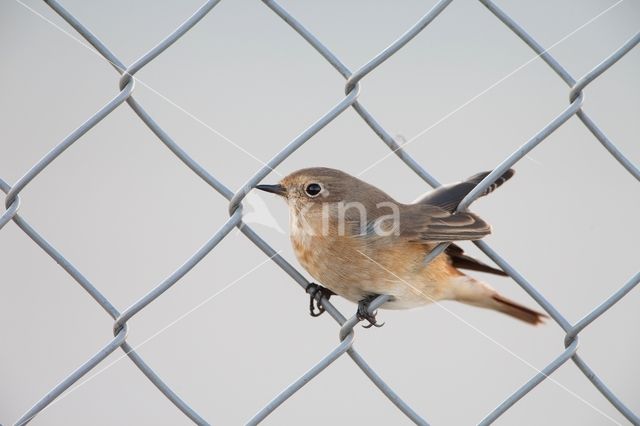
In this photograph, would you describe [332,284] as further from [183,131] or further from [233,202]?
[183,131]

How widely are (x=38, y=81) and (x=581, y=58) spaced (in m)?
3.69

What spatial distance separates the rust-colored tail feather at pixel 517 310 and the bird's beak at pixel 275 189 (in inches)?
42.5

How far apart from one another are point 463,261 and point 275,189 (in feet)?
2.81

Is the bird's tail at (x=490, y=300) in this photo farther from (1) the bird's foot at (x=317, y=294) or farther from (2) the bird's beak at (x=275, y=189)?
(2) the bird's beak at (x=275, y=189)

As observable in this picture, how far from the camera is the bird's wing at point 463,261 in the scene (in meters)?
3.17

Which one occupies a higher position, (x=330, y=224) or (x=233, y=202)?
(x=233, y=202)

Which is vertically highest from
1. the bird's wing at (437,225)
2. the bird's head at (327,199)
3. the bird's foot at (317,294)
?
the bird's head at (327,199)

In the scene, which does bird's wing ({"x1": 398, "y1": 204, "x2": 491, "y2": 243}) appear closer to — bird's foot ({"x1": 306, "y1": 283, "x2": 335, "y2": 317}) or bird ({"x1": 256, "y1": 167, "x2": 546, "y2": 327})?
bird ({"x1": 256, "y1": 167, "x2": 546, "y2": 327})

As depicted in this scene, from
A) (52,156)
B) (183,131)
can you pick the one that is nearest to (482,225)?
(52,156)

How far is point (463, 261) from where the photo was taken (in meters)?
3.28

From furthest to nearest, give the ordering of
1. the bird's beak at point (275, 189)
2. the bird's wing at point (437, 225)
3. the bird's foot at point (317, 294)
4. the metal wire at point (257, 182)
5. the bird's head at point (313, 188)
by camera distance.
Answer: the bird's head at point (313, 188) → the bird's beak at point (275, 189) → the bird's foot at point (317, 294) → the bird's wing at point (437, 225) → the metal wire at point (257, 182)

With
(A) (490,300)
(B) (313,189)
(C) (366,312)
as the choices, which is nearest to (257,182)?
(C) (366,312)

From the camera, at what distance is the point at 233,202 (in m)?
2.11

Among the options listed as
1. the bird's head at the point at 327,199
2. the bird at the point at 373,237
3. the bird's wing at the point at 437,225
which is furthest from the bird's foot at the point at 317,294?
the bird's wing at the point at 437,225
